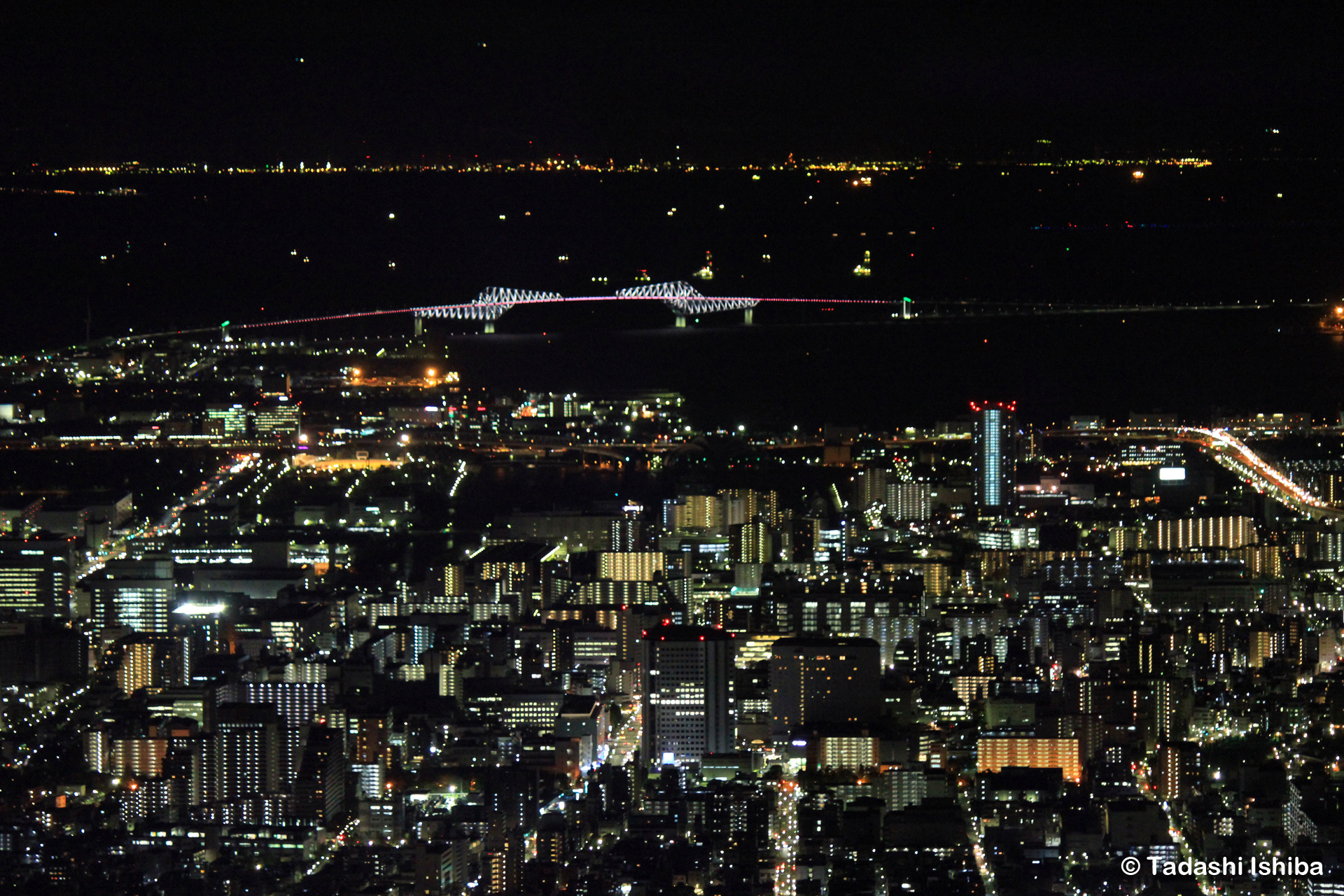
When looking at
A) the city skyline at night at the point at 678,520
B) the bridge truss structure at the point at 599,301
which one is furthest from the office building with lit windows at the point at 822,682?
the bridge truss structure at the point at 599,301

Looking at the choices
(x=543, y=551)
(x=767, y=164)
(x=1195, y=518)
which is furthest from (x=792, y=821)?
(x=767, y=164)

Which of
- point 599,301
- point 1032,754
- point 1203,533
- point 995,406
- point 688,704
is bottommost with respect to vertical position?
point 1032,754

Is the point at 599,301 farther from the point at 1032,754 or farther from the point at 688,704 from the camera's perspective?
the point at 1032,754

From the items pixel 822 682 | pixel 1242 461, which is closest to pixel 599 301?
pixel 1242 461

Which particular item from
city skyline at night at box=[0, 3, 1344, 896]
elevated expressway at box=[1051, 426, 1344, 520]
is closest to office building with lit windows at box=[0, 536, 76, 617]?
city skyline at night at box=[0, 3, 1344, 896]

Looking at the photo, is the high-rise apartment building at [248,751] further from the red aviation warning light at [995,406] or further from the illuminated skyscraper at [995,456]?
the red aviation warning light at [995,406]

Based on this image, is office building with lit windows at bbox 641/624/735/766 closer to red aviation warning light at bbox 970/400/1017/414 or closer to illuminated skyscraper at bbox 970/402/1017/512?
illuminated skyscraper at bbox 970/402/1017/512
